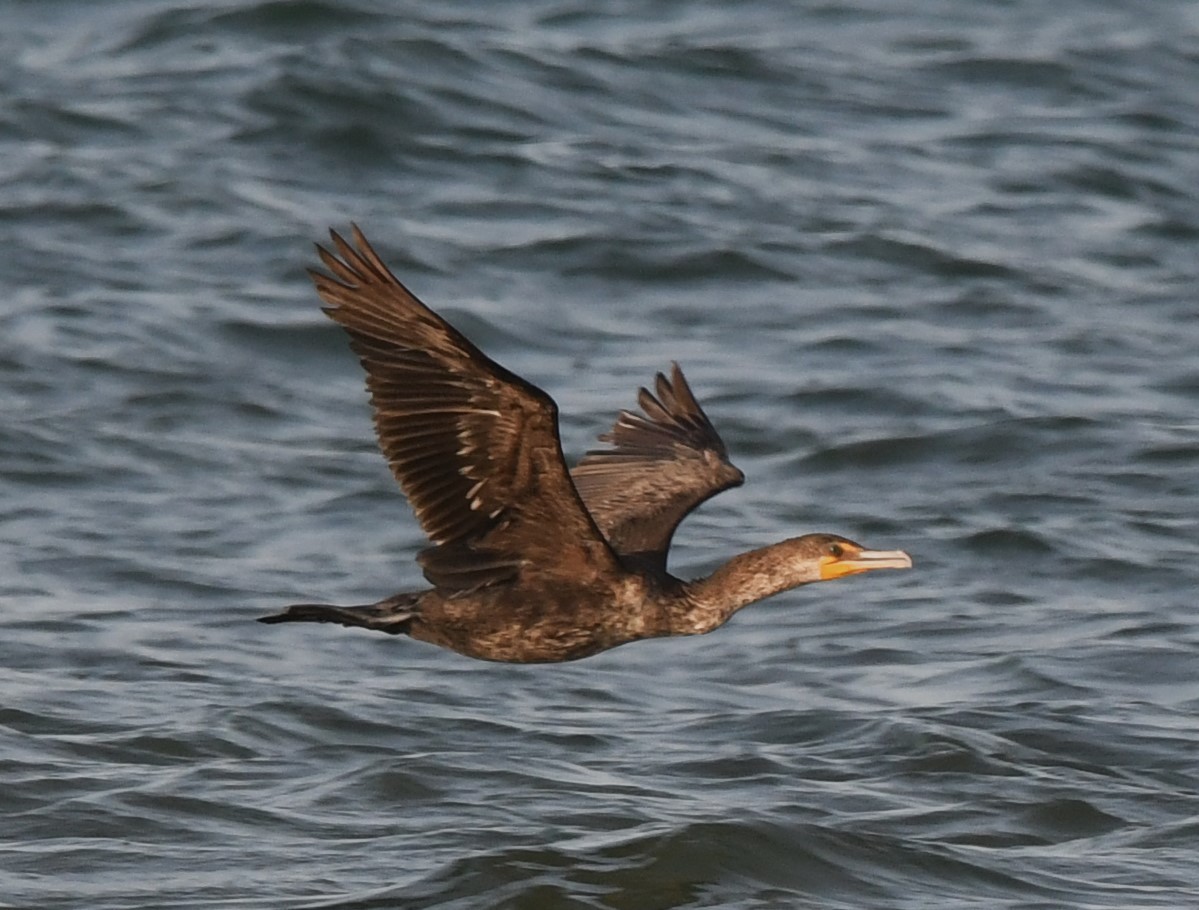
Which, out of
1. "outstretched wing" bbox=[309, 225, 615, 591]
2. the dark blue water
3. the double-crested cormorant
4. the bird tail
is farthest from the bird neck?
the dark blue water

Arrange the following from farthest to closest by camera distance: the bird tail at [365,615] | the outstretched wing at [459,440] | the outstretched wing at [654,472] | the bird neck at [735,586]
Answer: the outstretched wing at [654,472], the bird neck at [735,586], the bird tail at [365,615], the outstretched wing at [459,440]

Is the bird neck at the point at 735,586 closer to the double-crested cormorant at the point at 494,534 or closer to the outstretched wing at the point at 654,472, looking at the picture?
the double-crested cormorant at the point at 494,534

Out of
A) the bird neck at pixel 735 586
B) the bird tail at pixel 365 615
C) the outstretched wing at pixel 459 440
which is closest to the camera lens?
the outstretched wing at pixel 459 440

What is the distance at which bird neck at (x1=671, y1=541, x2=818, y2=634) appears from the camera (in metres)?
7.47

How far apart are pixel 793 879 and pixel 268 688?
2446 mm

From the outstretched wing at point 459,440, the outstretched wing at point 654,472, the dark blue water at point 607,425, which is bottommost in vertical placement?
the dark blue water at point 607,425

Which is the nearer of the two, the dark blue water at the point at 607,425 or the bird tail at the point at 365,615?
the bird tail at the point at 365,615

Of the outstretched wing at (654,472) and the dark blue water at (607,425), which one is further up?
the outstretched wing at (654,472)

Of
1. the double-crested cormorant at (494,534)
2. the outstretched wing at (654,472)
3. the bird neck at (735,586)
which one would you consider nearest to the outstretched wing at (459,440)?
the double-crested cormorant at (494,534)

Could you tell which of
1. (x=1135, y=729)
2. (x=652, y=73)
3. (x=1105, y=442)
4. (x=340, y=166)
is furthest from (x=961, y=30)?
(x=1135, y=729)

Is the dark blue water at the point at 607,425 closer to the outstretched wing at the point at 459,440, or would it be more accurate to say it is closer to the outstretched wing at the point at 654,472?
the outstretched wing at the point at 654,472

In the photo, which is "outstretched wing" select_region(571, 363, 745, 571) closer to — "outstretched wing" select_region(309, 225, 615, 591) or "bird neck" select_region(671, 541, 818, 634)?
"bird neck" select_region(671, 541, 818, 634)

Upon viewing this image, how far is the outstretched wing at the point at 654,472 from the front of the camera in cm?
842

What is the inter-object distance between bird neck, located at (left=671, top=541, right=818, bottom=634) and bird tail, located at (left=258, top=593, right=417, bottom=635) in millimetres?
786
